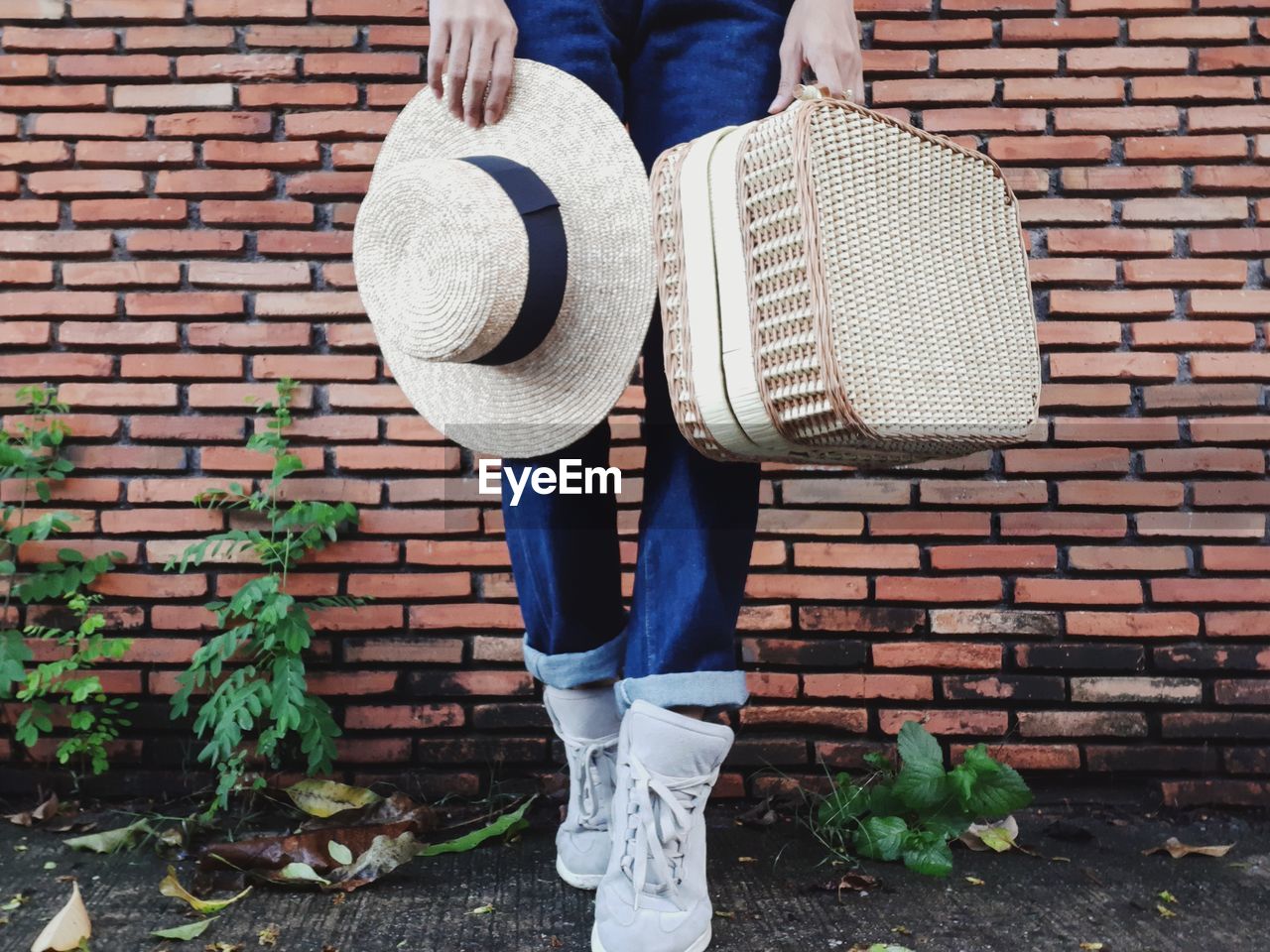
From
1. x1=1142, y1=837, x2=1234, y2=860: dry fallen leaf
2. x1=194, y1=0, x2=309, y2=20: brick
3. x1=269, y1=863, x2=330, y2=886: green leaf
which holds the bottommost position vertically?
x1=1142, y1=837, x2=1234, y2=860: dry fallen leaf

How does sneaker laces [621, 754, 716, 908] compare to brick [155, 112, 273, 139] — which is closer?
sneaker laces [621, 754, 716, 908]

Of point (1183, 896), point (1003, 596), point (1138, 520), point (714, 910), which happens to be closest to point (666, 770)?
point (714, 910)

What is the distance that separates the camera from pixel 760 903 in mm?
1439

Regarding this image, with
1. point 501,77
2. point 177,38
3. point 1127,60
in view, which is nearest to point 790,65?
point 501,77

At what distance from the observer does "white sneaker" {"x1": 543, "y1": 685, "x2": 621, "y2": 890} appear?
1.47m

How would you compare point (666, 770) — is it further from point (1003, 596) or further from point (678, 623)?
point (1003, 596)

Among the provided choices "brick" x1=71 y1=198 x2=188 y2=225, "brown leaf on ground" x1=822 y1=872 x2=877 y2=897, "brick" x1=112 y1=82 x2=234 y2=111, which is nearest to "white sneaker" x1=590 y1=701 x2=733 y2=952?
"brown leaf on ground" x1=822 y1=872 x2=877 y2=897

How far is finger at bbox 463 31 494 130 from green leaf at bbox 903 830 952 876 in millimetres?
1397

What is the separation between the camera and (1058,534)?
201 centimetres

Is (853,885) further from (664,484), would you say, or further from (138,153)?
(138,153)

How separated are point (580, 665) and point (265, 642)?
2.46 ft

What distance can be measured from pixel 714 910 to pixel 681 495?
0.66m

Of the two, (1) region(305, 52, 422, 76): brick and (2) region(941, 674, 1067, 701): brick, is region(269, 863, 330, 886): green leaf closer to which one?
(2) region(941, 674, 1067, 701): brick

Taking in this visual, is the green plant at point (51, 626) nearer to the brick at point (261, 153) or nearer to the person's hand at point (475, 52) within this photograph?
the brick at point (261, 153)
